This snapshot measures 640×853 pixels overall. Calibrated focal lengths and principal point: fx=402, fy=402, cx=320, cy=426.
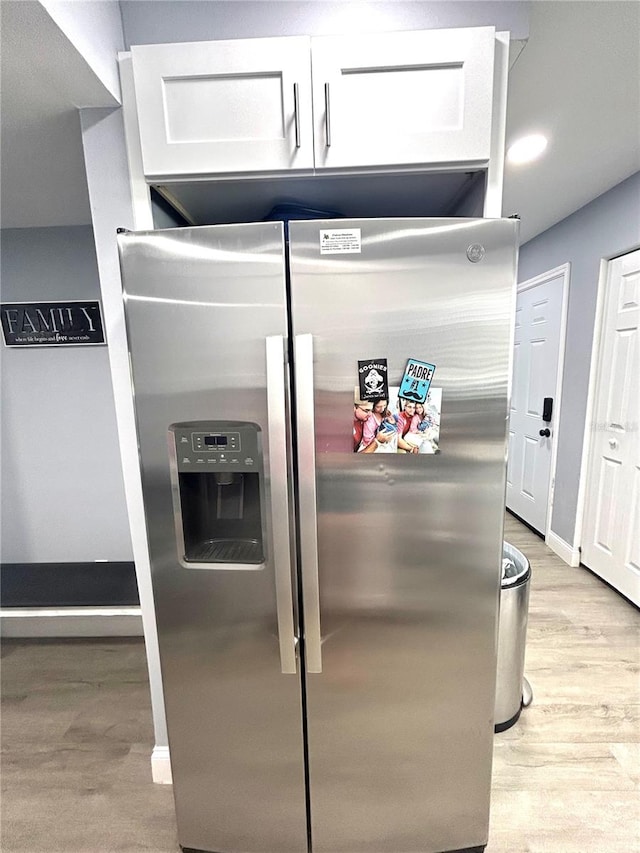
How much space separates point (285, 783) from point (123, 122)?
2.01 meters

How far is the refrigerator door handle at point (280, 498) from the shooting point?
986 millimetres

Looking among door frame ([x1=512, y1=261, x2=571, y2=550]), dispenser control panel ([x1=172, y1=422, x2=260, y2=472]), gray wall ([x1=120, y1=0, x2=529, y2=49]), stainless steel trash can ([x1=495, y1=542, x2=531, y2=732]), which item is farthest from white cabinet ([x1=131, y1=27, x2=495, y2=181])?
door frame ([x1=512, y1=261, x2=571, y2=550])

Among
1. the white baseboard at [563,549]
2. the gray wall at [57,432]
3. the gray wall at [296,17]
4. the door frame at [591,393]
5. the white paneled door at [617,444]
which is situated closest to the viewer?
the gray wall at [296,17]

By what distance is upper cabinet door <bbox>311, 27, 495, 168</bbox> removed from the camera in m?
1.03

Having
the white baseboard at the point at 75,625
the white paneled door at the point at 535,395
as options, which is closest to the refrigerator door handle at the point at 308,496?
the white baseboard at the point at 75,625

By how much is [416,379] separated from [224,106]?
0.89 meters

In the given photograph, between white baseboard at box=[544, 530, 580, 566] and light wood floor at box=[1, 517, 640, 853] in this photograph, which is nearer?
light wood floor at box=[1, 517, 640, 853]

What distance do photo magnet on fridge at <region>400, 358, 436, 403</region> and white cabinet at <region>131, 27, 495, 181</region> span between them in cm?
56

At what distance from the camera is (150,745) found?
5.66ft

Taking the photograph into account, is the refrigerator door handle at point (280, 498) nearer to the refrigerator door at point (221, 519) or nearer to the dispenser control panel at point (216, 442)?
the refrigerator door at point (221, 519)

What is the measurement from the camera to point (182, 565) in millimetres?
1120

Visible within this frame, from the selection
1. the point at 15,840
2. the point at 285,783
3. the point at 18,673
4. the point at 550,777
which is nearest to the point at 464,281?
the point at 285,783

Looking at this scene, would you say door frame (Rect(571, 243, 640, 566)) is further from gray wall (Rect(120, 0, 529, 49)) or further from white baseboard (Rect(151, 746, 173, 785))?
white baseboard (Rect(151, 746, 173, 785))

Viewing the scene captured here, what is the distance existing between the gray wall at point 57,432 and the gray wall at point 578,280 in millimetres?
3108
